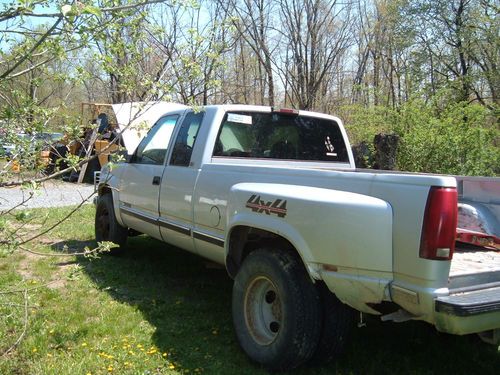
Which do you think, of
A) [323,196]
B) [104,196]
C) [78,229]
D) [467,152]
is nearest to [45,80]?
[323,196]

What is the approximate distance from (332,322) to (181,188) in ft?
7.21

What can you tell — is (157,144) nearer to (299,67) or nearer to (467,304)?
(467,304)

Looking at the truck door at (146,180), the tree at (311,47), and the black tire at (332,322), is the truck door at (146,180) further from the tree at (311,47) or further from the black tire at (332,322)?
the tree at (311,47)

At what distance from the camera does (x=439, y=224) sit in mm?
2688

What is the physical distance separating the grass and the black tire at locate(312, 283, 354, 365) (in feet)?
0.91

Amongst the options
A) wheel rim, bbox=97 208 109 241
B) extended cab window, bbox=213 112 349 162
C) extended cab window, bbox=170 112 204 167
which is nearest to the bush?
extended cab window, bbox=213 112 349 162

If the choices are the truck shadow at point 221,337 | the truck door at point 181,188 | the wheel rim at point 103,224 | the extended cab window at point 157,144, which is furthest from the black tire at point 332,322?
the wheel rim at point 103,224

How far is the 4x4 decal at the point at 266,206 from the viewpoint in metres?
3.46

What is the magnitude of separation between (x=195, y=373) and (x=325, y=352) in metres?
0.95

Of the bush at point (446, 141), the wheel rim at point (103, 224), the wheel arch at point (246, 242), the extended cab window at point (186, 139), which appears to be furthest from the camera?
the bush at point (446, 141)

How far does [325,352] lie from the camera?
344 centimetres

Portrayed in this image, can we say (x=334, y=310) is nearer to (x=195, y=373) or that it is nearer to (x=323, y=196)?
(x=323, y=196)

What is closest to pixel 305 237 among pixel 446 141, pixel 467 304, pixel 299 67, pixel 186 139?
pixel 467 304

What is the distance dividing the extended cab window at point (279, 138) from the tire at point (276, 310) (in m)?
1.53
